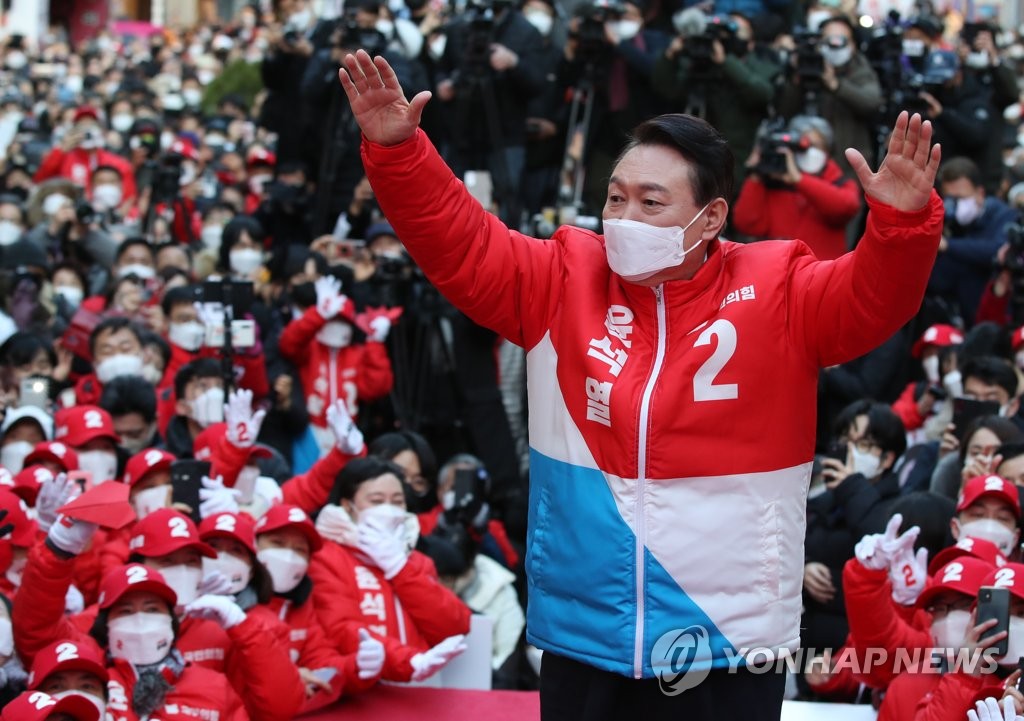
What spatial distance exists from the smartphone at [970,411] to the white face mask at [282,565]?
256cm

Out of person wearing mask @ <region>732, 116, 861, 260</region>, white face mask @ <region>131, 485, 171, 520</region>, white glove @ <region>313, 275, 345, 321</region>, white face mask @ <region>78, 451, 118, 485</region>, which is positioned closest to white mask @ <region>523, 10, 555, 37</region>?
person wearing mask @ <region>732, 116, 861, 260</region>

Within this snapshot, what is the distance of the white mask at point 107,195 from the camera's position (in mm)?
10836

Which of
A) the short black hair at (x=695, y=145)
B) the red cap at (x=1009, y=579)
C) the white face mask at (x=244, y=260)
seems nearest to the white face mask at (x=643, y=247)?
the short black hair at (x=695, y=145)

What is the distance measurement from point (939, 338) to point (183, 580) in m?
4.08

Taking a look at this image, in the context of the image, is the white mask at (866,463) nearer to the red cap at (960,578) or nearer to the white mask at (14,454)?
the red cap at (960,578)

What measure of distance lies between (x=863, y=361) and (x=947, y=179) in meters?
1.18

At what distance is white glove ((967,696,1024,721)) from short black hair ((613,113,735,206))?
155 cm

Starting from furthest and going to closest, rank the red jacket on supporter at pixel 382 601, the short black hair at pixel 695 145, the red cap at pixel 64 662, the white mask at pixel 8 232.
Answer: the white mask at pixel 8 232
the red jacket on supporter at pixel 382 601
the red cap at pixel 64 662
the short black hair at pixel 695 145

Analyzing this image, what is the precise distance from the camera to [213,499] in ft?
17.0

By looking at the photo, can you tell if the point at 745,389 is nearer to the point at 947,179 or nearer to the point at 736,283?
the point at 736,283

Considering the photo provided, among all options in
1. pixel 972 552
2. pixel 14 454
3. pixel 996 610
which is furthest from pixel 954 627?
pixel 14 454

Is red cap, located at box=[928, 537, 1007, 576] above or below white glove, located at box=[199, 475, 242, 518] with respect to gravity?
above

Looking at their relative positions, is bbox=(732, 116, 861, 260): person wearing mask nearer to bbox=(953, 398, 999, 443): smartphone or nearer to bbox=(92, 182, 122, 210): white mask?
bbox=(953, 398, 999, 443): smartphone

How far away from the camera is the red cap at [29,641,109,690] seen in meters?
3.99
